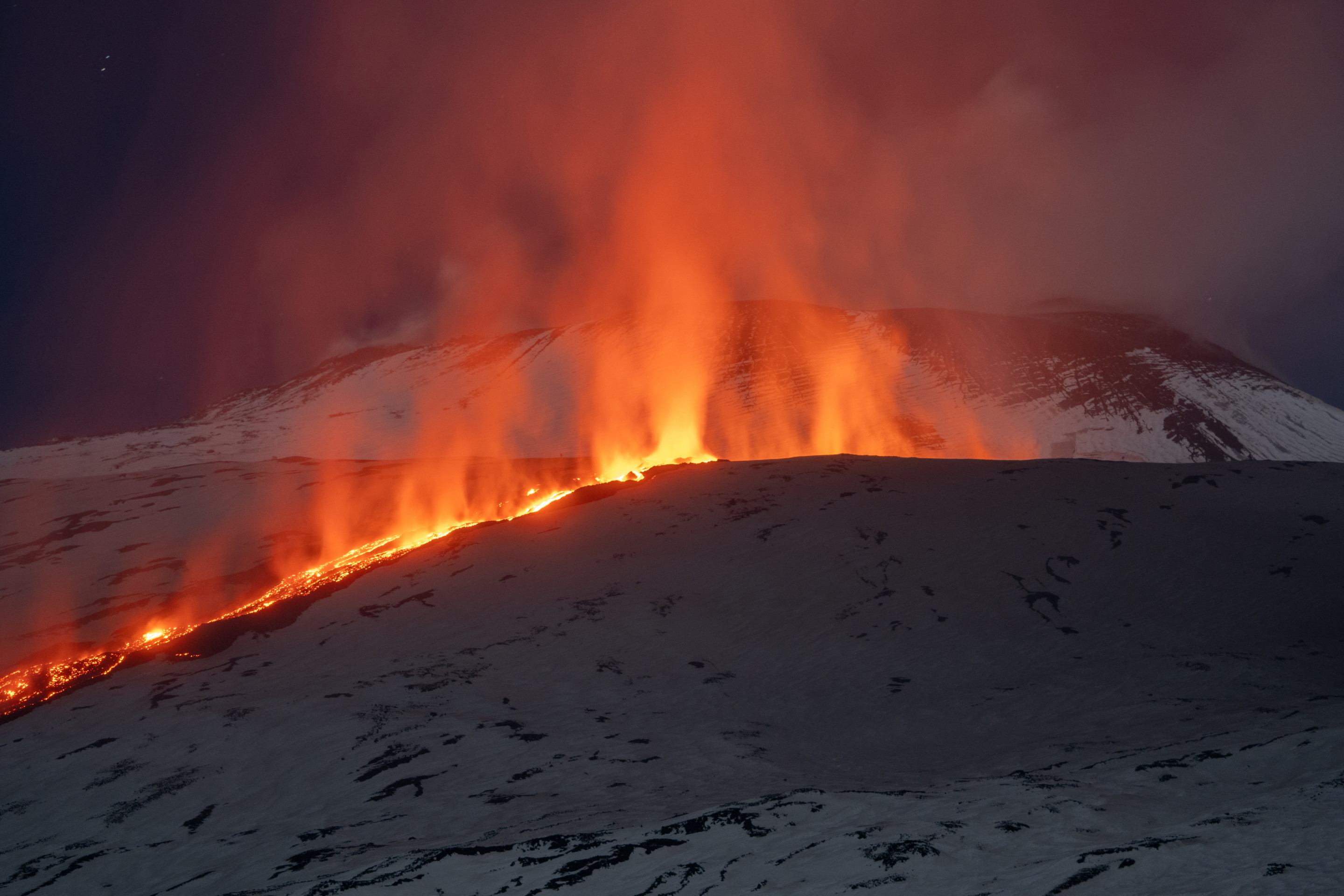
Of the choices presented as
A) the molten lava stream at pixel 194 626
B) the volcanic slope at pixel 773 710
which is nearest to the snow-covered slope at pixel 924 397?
the molten lava stream at pixel 194 626

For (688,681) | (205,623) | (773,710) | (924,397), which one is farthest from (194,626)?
(924,397)

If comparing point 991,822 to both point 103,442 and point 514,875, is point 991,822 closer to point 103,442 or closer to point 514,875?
point 514,875

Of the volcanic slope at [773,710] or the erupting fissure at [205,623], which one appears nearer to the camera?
the volcanic slope at [773,710]

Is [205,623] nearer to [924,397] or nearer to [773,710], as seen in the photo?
[773,710]

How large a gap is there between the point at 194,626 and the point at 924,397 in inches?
3127

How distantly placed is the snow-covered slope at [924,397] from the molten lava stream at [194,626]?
47.7 metres

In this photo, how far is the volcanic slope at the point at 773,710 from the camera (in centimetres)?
1446

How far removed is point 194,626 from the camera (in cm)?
3981

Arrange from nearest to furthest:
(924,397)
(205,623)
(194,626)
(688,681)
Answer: (688,681) < (205,623) < (194,626) < (924,397)

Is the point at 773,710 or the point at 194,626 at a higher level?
the point at 194,626

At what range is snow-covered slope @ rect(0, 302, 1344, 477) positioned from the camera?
95.4m

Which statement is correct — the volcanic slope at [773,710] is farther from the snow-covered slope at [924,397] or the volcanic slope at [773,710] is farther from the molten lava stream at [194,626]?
the snow-covered slope at [924,397]

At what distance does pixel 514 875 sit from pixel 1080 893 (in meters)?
8.15

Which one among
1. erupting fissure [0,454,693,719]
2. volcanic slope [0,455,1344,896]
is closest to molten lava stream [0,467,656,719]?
erupting fissure [0,454,693,719]
